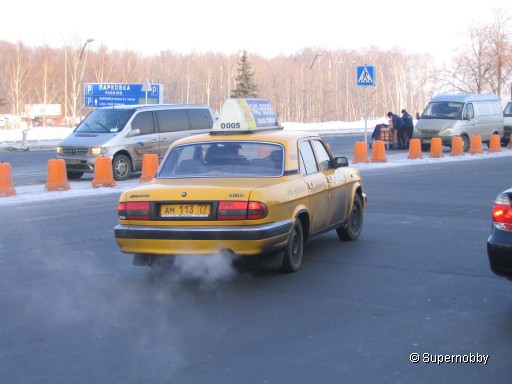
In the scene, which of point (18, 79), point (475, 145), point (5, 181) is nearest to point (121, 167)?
point (5, 181)

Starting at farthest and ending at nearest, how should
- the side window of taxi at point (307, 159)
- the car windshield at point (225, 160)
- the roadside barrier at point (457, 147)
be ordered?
1. the roadside barrier at point (457, 147)
2. the side window of taxi at point (307, 159)
3. the car windshield at point (225, 160)

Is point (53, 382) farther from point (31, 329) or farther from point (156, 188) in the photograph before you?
point (156, 188)

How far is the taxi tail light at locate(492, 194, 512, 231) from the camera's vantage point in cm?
620

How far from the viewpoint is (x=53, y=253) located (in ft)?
31.8

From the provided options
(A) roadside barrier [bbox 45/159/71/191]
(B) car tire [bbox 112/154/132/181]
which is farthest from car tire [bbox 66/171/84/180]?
(A) roadside barrier [bbox 45/159/71/191]

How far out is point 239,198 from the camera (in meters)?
7.45

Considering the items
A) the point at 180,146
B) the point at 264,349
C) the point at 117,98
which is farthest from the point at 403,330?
the point at 117,98

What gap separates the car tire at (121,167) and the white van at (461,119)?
14.8m

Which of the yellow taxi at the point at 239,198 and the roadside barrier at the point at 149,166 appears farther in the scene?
the roadside barrier at the point at 149,166

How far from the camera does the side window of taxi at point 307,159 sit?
8.70 m

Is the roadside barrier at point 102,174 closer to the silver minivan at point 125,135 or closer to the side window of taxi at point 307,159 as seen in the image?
the silver minivan at point 125,135

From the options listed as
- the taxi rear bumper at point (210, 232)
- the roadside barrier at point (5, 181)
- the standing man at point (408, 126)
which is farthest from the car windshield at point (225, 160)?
the standing man at point (408, 126)

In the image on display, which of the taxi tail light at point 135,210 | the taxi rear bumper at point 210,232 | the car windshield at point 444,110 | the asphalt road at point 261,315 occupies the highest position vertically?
the car windshield at point 444,110

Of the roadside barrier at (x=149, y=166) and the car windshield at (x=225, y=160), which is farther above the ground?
the car windshield at (x=225, y=160)
